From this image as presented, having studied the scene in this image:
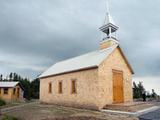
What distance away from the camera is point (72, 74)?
66.5 feet

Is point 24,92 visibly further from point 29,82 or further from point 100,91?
point 100,91

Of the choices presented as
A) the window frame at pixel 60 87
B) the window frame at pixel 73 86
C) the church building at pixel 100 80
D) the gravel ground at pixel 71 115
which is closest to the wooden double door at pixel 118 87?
the church building at pixel 100 80

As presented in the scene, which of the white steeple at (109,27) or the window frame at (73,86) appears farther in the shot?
the white steeple at (109,27)

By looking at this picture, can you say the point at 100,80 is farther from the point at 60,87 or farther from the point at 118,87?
the point at 60,87

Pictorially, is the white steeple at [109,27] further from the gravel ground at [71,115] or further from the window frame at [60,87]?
the gravel ground at [71,115]

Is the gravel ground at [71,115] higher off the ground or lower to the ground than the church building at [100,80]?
lower

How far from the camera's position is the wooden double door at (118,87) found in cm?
1859

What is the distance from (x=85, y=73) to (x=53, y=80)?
7020 millimetres

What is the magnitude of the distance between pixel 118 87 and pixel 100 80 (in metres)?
2.91

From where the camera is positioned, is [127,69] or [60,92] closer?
[127,69]

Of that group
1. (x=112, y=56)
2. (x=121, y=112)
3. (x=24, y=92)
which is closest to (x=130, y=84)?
(x=112, y=56)

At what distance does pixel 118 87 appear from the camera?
19.1m

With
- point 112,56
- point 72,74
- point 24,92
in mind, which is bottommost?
point 24,92

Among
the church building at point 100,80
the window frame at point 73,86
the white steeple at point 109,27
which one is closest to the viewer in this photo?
the church building at point 100,80
